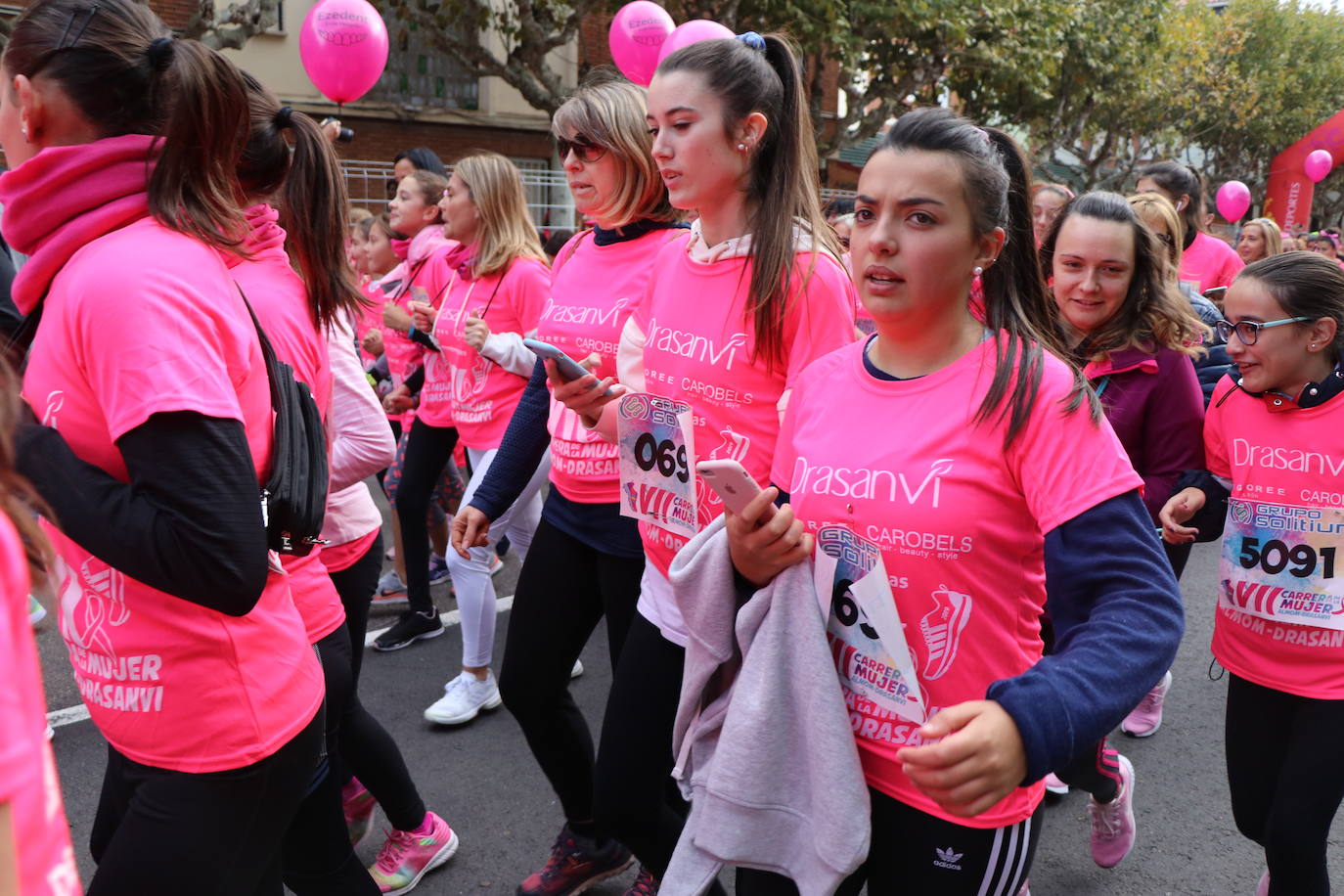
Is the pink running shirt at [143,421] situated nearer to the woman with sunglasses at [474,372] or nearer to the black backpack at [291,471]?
the black backpack at [291,471]

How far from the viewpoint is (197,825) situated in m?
1.68

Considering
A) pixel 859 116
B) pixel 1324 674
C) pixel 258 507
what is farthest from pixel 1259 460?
pixel 859 116

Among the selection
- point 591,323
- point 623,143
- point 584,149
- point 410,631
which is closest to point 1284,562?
point 591,323

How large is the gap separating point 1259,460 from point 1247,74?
34.4m

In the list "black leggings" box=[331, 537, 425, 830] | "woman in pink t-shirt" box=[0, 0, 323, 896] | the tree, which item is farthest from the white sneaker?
the tree

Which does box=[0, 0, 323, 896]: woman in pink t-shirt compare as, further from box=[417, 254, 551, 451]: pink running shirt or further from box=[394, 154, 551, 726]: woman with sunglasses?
box=[417, 254, 551, 451]: pink running shirt

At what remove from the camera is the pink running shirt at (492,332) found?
14.8ft

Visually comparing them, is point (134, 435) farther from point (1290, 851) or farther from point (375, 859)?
point (1290, 851)

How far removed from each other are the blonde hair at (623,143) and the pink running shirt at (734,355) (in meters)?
0.64

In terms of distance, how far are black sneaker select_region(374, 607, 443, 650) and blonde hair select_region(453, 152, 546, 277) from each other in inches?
67.6

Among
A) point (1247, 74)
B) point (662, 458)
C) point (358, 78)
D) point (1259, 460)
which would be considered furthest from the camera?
point (1247, 74)

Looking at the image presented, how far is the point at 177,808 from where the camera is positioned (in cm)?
167

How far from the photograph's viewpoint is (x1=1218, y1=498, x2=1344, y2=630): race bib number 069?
2.68 metres

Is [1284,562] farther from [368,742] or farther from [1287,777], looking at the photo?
[368,742]
